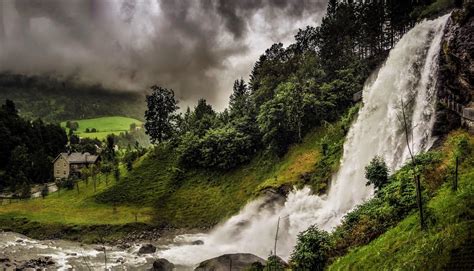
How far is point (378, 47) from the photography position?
7450 cm

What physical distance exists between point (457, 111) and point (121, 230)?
158 feet

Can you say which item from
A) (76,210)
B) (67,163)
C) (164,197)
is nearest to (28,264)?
(76,210)

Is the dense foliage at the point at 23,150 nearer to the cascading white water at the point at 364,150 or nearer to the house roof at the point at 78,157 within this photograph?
the house roof at the point at 78,157

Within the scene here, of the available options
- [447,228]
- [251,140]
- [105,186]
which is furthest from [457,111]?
[105,186]

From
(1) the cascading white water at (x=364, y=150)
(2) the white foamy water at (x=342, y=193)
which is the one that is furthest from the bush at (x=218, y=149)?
(1) the cascading white water at (x=364, y=150)

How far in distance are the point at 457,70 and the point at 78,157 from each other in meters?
103

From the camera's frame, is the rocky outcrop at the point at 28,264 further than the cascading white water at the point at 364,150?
Yes

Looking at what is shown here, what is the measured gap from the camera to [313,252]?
65.5ft

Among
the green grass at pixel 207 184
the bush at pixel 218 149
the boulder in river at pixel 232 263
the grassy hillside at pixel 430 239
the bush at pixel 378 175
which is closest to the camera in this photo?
the grassy hillside at pixel 430 239

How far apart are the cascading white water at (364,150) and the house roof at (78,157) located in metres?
69.1

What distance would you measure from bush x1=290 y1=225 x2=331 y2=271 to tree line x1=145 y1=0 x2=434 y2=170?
43810mm

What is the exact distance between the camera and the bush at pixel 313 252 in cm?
1983

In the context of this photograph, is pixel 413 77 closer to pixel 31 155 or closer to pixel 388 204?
pixel 388 204

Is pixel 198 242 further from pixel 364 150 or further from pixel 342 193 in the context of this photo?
pixel 364 150
